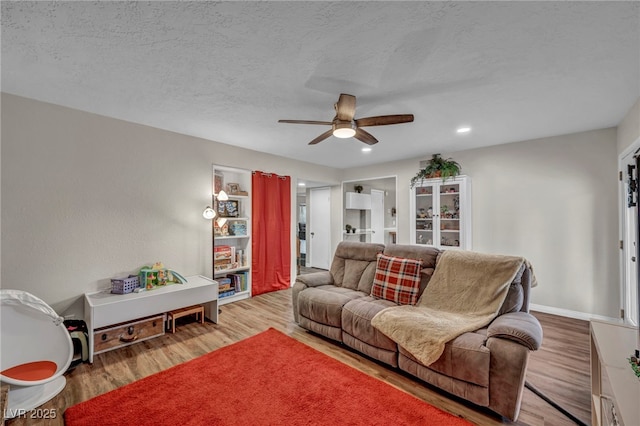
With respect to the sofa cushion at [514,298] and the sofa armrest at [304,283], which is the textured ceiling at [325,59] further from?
the sofa armrest at [304,283]

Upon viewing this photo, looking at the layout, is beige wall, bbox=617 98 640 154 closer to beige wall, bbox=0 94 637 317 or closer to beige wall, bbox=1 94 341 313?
beige wall, bbox=0 94 637 317

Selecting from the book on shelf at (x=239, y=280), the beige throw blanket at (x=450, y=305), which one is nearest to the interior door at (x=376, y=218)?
the book on shelf at (x=239, y=280)

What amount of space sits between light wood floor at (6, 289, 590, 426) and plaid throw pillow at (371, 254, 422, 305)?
25.2 inches

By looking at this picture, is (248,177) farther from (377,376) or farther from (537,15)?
(537,15)

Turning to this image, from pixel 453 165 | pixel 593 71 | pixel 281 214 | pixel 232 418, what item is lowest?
pixel 232 418

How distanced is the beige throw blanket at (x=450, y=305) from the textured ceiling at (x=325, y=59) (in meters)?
1.54

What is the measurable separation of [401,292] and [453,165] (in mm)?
2534


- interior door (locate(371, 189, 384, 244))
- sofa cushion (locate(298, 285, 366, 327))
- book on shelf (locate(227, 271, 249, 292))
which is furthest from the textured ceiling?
interior door (locate(371, 189, 384, 244))

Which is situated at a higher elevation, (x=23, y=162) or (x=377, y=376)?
(x=23, y=162)

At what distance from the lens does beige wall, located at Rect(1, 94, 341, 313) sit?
2.44 meters

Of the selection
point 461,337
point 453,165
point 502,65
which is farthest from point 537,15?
point 453,165

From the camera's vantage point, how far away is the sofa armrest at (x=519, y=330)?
169 cm

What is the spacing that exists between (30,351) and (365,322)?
269 cm

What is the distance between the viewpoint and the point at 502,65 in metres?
1.93
